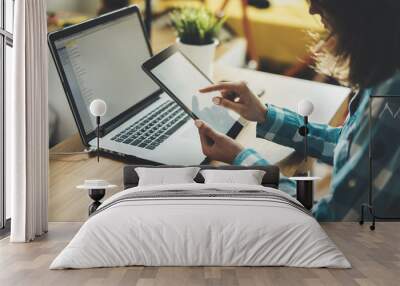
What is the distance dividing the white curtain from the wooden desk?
0.85m

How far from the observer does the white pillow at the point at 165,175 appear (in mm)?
6883

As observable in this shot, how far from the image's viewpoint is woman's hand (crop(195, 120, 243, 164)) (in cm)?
750

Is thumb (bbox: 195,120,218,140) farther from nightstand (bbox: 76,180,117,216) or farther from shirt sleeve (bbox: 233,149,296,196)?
nightstand (bbox: 76,180,117,216)

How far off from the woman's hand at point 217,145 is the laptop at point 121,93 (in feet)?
0.26

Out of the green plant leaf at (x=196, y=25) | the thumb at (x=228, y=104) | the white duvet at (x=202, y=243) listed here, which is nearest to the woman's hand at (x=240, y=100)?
the thumb at (x=228, y=104)

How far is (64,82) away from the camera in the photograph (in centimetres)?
739

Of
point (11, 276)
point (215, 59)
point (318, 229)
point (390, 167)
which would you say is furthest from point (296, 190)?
point (11, 276)

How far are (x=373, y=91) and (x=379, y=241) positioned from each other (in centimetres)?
209

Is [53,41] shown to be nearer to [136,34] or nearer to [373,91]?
[136,34]

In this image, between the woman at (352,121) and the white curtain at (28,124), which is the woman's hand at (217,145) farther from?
the white curtain at (28,124)

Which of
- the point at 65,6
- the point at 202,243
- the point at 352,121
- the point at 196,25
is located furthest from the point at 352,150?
the point at 65,6

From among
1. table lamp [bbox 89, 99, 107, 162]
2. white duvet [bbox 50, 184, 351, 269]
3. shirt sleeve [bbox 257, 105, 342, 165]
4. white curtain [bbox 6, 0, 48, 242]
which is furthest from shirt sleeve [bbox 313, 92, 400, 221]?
white curtain [bbox 6, 0, 48, 242]

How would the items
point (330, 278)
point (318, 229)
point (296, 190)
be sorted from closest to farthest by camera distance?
point (330, 278), point (318, 229), point (296, 190)

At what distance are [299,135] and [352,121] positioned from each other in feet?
2.11
